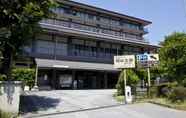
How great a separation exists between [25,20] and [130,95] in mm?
9691

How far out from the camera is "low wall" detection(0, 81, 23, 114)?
13.0 metres

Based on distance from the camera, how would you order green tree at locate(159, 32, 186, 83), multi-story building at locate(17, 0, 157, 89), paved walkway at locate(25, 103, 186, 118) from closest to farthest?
1. paved walkway at locate(25, 103, 186, 118)
2. green tree at locate(159, 32, 186, 83)
3. multi-story building at locate(17, 0, 157, 89)

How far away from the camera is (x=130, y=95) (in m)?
19.1

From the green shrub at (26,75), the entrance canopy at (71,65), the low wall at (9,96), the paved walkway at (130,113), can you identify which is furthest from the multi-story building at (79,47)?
the paved walkway at (130,113)

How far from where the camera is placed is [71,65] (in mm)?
29969

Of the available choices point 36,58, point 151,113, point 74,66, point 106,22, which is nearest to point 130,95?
point 151,113

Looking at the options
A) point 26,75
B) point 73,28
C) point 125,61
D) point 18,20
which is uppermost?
point 73,28

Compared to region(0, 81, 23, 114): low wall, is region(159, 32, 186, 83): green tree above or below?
above

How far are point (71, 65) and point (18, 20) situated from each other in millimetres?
16936

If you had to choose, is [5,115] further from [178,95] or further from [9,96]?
[178,95]

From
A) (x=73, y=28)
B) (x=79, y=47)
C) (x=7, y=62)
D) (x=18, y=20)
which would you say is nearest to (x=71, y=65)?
(x=79, y=47)

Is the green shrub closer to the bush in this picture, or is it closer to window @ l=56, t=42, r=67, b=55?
window @ l=56, t=42, r=67, b=55

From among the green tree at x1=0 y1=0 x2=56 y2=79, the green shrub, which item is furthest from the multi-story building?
the green tree at x1=0 y1=0 x2=56 y2=79

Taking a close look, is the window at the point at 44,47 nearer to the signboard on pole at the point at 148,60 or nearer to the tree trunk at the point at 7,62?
the signboard on pole at the point at 148,60
